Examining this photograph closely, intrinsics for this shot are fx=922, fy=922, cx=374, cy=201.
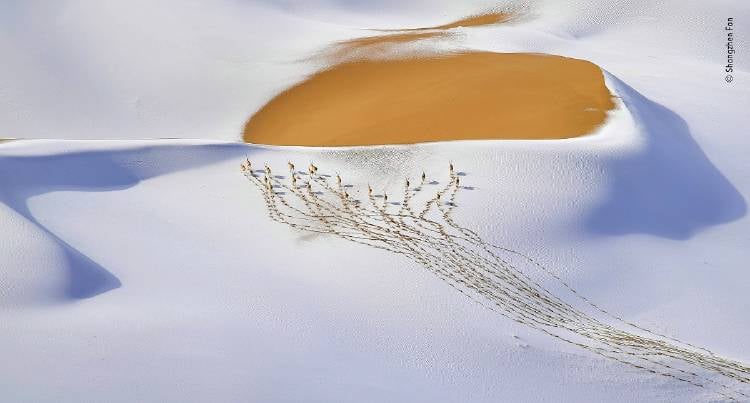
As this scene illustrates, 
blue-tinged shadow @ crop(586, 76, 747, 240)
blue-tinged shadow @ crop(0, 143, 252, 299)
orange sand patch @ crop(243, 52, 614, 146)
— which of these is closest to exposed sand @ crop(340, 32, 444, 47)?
orange sand patch @ crop(243, 52, 614, 146)

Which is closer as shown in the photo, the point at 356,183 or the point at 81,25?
the point at 356,183

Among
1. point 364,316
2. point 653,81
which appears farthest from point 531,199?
point 653,81

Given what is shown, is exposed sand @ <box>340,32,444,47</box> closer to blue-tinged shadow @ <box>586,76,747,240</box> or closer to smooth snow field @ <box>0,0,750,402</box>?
smooth snow field @ <box>0,0,750,402</box>

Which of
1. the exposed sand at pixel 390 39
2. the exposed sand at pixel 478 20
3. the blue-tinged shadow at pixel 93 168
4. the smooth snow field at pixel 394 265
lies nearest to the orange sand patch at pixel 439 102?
the smooth snow field at pixel 394 265

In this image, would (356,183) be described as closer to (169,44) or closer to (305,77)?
(305,77)

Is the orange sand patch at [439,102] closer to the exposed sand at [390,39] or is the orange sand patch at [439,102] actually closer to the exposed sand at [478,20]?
the exposed sand at [390,39]

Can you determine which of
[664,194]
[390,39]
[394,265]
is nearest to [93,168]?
[394,265]
